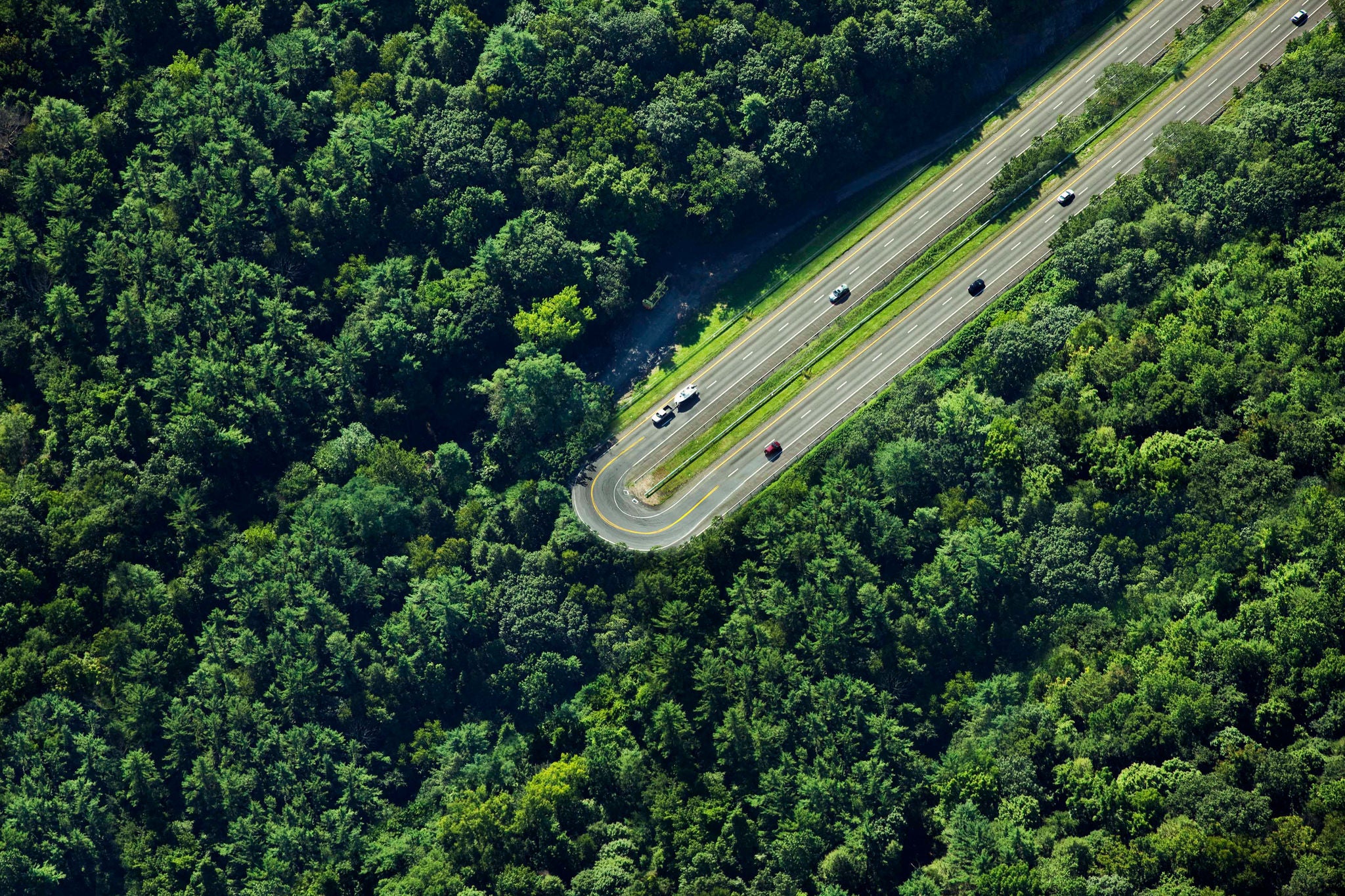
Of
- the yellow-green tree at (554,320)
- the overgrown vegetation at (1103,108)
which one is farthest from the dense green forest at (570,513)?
the overgrown vegetation at (1103,108)

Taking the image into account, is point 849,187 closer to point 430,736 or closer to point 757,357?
point 757,357

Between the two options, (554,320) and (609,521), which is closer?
(609,521)

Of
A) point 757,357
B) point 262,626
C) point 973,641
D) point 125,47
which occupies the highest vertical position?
point 125,47

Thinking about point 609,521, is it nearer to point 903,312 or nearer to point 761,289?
point 761,289

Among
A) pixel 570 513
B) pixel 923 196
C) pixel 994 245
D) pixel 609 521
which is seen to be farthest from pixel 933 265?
pixel 570 513

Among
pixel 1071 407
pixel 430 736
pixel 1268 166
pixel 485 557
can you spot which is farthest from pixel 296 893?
pixel 1268 166

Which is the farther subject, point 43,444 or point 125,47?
point 125,47

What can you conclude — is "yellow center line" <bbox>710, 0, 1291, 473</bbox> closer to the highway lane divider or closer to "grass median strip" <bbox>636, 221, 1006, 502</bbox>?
"grass median strip" <bbox>636, 221, 1006, 502</bbox>
